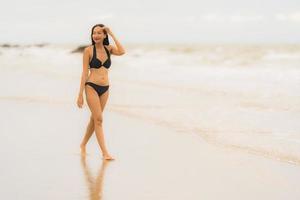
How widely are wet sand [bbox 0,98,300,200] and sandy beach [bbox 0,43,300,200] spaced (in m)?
0.01

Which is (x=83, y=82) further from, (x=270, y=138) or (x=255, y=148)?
(x=270, y=138)

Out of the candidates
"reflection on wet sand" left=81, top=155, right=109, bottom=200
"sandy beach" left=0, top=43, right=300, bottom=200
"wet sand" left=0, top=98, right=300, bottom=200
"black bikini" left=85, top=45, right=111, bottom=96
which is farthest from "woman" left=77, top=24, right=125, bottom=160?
"sandy beach" left=0, top=43, right=300, bottom=200

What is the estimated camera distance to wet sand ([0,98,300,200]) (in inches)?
208

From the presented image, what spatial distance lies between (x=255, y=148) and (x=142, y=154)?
1.75 m

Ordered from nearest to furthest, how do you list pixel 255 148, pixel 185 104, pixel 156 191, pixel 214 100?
pixel 156 191, pixel 255 148, pixel 185 104, pixel 214 100

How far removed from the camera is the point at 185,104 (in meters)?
13.1

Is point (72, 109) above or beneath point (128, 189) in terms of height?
beneath

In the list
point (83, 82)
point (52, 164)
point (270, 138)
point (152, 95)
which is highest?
point (83, 82)

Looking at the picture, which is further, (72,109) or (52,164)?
(72,109)

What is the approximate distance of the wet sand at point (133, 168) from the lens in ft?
17.3

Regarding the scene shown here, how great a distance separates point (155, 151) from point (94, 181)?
1780 millimetres

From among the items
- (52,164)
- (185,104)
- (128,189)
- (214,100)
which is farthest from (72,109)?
(128,189)

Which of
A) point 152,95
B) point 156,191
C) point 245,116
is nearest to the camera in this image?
point 156,191

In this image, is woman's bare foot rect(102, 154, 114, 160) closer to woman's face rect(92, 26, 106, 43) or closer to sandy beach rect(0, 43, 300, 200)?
sandy beach rect(0, 43, 300, 200)
